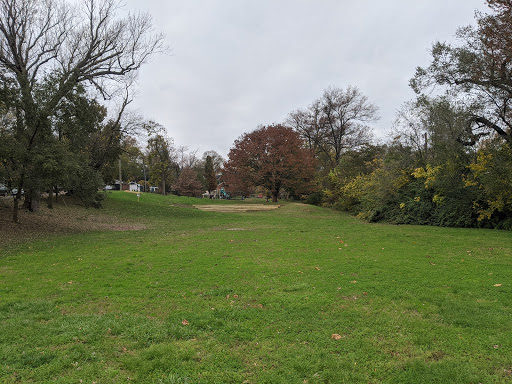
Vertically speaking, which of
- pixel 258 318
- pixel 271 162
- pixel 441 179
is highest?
pixel 271 162

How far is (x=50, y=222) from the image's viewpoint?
16484 mm

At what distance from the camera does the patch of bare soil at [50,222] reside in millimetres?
13006

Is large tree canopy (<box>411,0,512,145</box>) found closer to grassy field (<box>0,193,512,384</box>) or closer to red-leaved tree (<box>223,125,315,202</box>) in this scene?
grassy field (<box>0,193,512,384</box>)

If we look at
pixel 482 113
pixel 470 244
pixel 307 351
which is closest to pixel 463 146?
pixel 482 113

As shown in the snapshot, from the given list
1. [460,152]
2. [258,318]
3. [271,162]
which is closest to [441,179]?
[460,152]

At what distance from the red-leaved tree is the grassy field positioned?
26704 mm

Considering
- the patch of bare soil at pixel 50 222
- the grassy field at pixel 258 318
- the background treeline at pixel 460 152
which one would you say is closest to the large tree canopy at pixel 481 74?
the background treeline at pixel 460 152

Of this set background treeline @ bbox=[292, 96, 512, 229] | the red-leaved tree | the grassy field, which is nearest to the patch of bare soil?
the grassy field

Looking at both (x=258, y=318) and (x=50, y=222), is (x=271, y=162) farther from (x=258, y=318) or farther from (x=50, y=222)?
(x=258, y=318)

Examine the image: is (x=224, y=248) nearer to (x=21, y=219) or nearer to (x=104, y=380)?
(x=104, y=380)

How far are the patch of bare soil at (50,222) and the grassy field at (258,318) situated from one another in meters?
4.93

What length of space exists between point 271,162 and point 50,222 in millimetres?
23468

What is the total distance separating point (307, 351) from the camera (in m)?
3.47

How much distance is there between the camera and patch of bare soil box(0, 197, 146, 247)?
13006 mm
